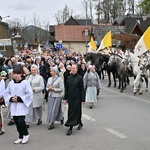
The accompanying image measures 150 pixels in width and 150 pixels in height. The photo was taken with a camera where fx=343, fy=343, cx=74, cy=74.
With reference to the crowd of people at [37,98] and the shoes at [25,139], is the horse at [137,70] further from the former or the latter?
the shoes at [25,139]

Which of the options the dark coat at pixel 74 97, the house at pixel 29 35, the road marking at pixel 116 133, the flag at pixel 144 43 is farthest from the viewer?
the house at pixel 29 35

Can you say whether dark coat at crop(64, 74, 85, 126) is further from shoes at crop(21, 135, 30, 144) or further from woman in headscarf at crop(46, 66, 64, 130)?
shoes at crop(21, 135, 30, 144)

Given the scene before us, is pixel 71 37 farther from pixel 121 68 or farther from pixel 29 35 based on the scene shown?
pixel 121 68

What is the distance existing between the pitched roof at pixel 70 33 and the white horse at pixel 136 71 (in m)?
49.9

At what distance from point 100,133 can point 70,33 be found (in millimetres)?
60168

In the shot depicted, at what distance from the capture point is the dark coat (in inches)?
344

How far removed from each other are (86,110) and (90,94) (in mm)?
660

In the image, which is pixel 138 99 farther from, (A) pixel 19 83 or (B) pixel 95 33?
(B) pixel 95 33

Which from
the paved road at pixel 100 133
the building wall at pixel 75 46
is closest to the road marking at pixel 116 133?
the paved road at pixel 100 133

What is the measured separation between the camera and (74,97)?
28.9 ft

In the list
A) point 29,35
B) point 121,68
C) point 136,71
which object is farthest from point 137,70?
point 29,35

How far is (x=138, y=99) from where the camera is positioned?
1494 centimetres

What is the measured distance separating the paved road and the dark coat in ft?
1.28

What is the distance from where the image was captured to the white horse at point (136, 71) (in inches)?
644
